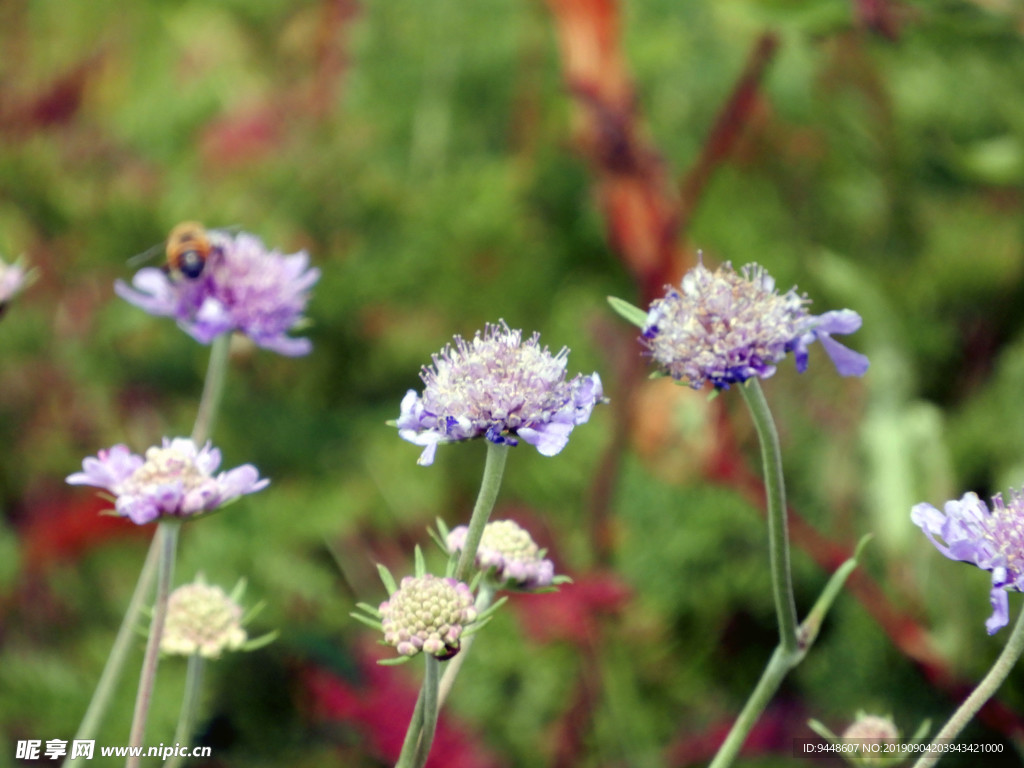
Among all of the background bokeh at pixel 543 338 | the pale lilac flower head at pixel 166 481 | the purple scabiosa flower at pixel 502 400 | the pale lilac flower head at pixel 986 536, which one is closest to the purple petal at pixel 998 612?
the pale lilac flower head at pixel 986 536

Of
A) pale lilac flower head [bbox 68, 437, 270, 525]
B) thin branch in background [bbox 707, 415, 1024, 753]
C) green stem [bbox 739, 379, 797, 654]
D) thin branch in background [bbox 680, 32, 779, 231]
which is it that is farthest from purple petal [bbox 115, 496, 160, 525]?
thin branch in background [bbox 680, 32, 779, 231]

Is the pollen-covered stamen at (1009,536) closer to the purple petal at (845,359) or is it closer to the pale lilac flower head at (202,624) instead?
the purple petal at (845,359)

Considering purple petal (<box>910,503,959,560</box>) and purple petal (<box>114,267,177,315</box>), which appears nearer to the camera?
purple petal (<box>910,503,959,560</box>)

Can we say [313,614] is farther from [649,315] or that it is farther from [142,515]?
[649,315]

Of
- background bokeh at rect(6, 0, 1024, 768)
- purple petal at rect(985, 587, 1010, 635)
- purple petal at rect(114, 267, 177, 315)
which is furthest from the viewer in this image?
background bokeh at rect(6, 0, 1024, 768)

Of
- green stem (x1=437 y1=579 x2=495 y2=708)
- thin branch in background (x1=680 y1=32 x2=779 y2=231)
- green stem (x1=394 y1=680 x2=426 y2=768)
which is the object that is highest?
thin branch in background (x1=680 y1=32 x2=779 y2=231)

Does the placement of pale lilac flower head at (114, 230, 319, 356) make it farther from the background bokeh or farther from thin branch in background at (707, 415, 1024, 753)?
thin branch in background at (707, 415, 1024, 753)
